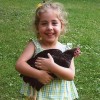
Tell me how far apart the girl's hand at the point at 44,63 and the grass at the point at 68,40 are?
1.37ft

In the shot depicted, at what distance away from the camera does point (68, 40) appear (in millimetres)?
10875

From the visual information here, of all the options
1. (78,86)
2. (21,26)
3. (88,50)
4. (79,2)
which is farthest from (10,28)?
(79,2)

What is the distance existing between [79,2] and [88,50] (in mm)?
13688

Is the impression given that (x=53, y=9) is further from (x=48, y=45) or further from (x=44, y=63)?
(x=44, y=63)

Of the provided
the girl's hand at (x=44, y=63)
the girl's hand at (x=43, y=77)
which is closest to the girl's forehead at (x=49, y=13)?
the girl's hand at (x=44, y=63)

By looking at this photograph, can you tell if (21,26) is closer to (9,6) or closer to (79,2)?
(9,6)

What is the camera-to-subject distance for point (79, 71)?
7.59 meters

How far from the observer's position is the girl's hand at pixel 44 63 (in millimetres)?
3285

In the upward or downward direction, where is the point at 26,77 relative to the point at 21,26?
upward

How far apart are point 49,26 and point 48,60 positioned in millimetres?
331

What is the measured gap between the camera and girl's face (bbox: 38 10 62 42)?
11.3 feet

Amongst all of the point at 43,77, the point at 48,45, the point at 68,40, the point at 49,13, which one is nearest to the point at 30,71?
the point at 43,77

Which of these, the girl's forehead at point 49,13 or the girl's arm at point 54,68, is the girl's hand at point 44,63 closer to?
the girl's arm at point 54,68

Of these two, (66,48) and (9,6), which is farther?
(9,6)
